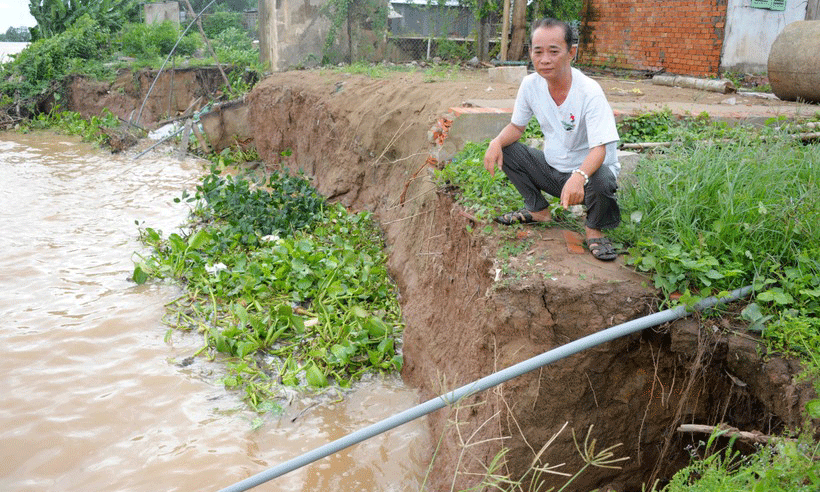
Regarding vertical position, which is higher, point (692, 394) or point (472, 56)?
point (472, 56)

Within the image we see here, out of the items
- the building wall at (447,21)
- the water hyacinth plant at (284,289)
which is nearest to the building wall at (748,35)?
the building wall at (447,21)

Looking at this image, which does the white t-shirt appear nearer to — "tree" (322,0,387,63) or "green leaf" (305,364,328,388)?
"green leaf" (305,364,328,388)

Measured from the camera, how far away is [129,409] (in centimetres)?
440

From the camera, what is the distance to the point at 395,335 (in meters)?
5.18

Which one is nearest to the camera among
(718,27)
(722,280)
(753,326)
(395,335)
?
(753,326)

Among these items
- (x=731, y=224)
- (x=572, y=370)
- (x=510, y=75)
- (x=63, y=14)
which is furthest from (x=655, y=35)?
(x=63, y=14)

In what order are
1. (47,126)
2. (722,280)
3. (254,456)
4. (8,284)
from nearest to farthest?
(722,280) → (254,456) → (8,284) → (47,126)

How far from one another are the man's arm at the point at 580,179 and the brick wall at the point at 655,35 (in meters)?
8.38

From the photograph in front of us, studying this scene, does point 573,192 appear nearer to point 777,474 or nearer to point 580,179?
point 580,179

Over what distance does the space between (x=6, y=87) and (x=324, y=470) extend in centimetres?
1597

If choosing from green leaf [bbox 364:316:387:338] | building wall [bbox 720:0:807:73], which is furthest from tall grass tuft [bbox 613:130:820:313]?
building wall [bbox 720:0:807:73]

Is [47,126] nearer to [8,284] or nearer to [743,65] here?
[8,284]

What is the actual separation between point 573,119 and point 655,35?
29.9ft

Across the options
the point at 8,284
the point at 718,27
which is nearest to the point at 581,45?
the point at 718,27
